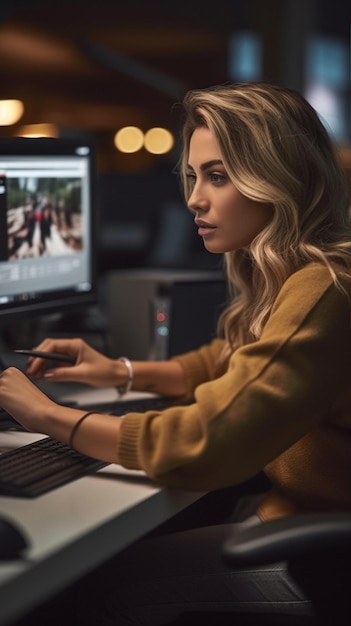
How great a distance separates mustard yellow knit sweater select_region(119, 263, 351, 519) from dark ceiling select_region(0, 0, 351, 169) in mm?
2840

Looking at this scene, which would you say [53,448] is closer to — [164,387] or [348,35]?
[164,387]

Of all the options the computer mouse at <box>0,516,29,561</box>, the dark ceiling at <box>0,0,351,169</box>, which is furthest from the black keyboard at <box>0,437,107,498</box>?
the dark ceiling at <box>0,0,351,169</box>

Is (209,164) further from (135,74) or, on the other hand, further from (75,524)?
(135,74)

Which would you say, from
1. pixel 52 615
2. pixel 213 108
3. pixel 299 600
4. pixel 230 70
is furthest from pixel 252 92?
pixel 230 70

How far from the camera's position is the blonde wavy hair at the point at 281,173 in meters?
1.45

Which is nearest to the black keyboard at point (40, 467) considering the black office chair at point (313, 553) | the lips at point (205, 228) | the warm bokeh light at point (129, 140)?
the black office chair at point (313, 553)

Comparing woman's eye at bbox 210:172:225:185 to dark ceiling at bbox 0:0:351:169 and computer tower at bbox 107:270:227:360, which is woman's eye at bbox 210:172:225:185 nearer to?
computer tower at bbox 107:270:227:360

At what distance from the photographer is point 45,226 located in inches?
78.1

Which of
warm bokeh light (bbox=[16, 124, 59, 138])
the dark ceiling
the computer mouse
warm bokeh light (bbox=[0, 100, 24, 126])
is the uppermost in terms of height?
the dark ceiling

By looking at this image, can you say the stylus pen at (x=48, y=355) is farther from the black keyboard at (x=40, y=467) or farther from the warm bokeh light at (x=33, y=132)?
the warm bokeh light at (x=33, y=132)

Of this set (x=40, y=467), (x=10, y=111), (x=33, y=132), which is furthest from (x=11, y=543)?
(x=10, y=111)

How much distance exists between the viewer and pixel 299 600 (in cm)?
137

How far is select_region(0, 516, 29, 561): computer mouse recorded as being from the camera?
3.35 ft

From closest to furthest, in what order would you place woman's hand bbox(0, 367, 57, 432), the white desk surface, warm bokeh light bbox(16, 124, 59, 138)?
the white desk surface
woman's hand bbox(0, 367, 57, 432)
warm bokeh light bbox(16, 124, 59, 138)
